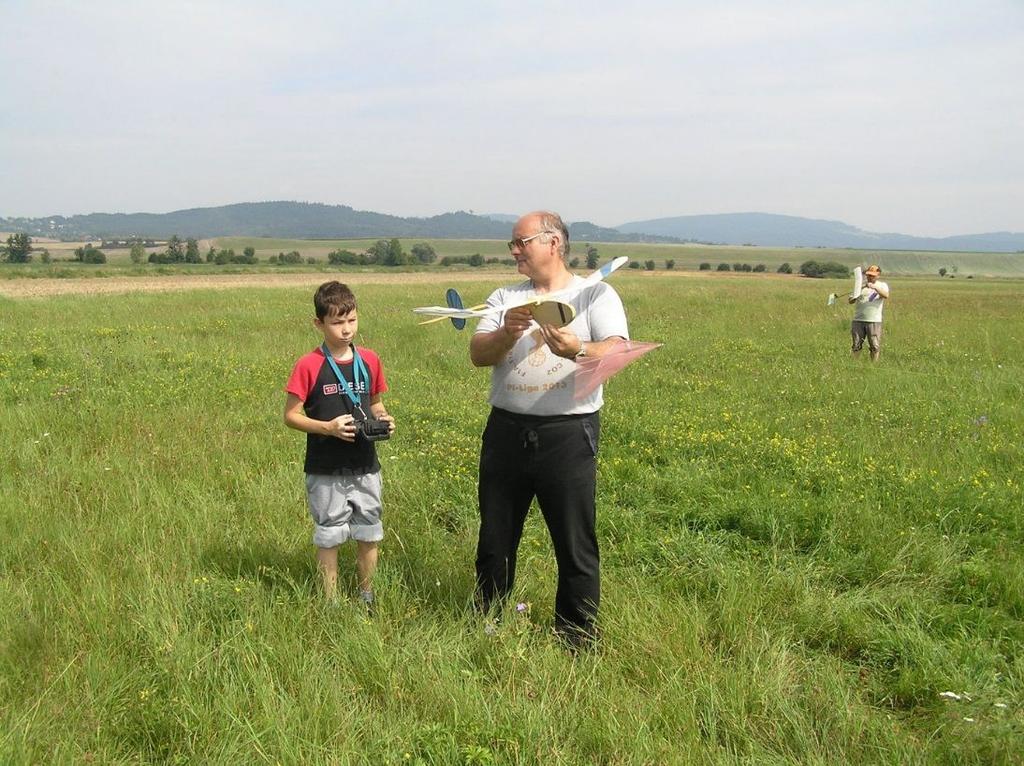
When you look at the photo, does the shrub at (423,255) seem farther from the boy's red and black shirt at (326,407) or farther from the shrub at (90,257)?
the boy's red and black shirt at (326,407)

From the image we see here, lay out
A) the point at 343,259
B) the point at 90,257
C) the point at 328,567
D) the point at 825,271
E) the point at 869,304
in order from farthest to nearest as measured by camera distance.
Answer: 1. the point at 343,259
2. the point at 825,271
3. the point at 90,257
4. the point at 869,304
5. the point at 328,567

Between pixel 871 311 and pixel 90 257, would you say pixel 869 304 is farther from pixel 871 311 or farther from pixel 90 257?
pixel 90 257

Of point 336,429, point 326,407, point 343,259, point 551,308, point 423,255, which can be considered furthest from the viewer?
point 423,255

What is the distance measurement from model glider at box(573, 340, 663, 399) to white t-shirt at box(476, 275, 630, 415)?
1.5 inches

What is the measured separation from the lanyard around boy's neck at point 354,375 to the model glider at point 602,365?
1.19 metres

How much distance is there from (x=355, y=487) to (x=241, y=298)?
22.4 m

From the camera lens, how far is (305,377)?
3.50 m

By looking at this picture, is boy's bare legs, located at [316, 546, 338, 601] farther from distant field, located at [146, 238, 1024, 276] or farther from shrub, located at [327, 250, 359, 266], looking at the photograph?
distant field, located at [146, 238, 1024, 276]

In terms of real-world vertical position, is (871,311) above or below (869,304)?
below

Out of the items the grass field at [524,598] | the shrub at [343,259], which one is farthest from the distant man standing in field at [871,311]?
the shrub at [343,259]

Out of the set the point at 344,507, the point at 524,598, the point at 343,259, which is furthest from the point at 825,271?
the point at 344,507

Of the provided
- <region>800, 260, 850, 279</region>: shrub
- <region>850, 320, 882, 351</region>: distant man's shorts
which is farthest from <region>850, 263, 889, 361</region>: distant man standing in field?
<region>800, 260, 850, 279</region>: shrub

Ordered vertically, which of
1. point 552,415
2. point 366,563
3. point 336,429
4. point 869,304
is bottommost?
point 366,563

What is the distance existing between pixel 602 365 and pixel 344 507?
158cm
